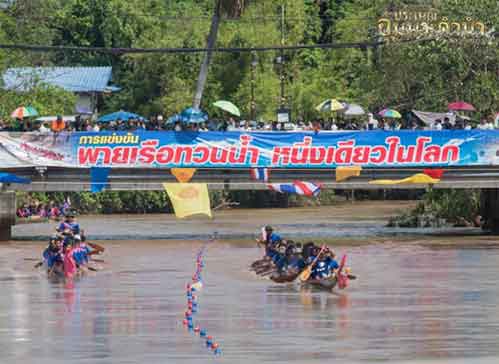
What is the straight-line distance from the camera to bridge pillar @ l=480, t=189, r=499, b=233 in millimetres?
47156

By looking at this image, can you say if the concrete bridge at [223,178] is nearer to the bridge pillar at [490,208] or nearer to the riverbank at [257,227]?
the riverbank at [257,227]

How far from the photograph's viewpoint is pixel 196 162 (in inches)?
1693

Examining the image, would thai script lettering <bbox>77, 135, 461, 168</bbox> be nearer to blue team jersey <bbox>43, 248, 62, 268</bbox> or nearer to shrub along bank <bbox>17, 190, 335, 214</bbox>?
blue team jersey <bbox>43, 248, 62, 268</bbox>

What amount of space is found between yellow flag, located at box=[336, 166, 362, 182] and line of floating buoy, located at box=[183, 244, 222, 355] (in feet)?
23.1

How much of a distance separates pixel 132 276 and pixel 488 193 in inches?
708

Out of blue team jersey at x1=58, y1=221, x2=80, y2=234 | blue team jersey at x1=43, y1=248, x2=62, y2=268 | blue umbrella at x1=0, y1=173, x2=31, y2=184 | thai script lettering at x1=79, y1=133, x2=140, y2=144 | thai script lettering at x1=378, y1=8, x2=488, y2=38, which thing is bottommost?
blue team jersey at x1=43, y1=248, x2=62, y2=268

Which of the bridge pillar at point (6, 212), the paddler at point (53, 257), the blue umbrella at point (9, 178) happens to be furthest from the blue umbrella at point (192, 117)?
the paddler at point (53, 257)

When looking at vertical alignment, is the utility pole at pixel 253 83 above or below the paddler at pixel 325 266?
above

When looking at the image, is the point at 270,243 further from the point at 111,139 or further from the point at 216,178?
the point at 111,139

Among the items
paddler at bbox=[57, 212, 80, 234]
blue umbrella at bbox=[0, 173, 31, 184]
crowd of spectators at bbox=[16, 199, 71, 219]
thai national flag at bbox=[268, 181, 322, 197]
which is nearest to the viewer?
paddler at bbox=[57, 212, 80, 234]

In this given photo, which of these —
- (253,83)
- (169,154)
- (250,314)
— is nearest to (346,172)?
(169,154)

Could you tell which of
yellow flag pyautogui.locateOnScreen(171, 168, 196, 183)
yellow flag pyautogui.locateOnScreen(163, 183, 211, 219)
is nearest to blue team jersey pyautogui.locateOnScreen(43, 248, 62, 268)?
yellow flag pyautogui.locateOnScreen(163, 183, 211, 219)

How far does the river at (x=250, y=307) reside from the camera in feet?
67.8

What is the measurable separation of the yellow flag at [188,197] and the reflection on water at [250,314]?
1.74m
